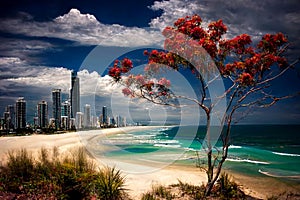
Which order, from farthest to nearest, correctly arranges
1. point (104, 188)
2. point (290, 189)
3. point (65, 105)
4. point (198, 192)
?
point (65, 105) < point (290, 189) < point (198, 192) < point (104, 188)

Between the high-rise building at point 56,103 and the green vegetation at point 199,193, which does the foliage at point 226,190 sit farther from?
the high-rise building at point 56,103

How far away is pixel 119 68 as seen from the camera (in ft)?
20.9

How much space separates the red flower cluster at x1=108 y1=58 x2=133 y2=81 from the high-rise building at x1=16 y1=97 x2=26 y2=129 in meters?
Answer: 55.9

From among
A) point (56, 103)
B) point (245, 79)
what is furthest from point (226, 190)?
point (56, 103)

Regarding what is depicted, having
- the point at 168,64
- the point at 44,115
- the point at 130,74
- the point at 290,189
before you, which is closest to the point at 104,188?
the point at 130,74

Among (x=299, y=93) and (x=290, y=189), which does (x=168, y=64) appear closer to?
(x=299, y=93)

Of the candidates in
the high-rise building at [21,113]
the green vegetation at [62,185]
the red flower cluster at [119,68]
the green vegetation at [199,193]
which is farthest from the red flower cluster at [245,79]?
the high-rise building at [21,113]

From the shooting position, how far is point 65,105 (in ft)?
257

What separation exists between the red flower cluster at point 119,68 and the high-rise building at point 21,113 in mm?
55861

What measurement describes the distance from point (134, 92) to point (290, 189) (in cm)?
705

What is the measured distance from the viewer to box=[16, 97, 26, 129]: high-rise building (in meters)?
58.2

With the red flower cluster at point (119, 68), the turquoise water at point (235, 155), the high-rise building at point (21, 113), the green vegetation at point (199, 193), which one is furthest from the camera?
the high-rise building at point (21, 113)

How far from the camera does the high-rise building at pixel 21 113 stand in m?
58.2

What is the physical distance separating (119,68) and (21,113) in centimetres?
6013
